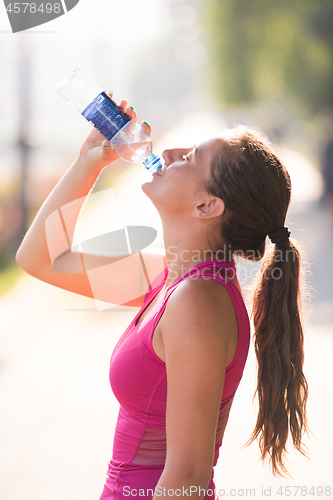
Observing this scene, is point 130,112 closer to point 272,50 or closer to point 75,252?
point 75,252

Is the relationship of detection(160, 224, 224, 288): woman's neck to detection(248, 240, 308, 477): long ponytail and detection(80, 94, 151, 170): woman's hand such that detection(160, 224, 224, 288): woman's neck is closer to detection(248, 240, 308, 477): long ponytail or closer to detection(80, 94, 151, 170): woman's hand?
detection(248, 240, 308, 477): long ponytail

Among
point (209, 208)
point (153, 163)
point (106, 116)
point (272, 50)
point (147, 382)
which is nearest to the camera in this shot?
point (147, 382)

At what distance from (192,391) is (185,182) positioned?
1.62 ft

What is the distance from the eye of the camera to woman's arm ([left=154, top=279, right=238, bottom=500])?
0.81m

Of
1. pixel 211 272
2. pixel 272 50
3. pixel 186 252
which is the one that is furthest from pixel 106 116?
pixel 272 50

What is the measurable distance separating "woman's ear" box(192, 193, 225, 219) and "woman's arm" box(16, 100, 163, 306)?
35cm

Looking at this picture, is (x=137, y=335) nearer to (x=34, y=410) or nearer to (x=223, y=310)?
(x=223, y=310)

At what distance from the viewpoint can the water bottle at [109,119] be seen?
1.23 metres

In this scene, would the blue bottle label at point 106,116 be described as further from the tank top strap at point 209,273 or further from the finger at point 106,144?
the tank top strap at point 209,273

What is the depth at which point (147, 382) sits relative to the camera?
93 cm

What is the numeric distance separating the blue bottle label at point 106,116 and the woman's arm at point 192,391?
0.62m

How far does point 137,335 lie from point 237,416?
1989 mm

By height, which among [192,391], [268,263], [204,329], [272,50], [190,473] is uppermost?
[272,50]

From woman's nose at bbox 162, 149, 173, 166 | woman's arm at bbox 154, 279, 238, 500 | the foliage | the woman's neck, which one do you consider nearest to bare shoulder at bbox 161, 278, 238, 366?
woman's arm at bbox 154, 279, 238, 500
